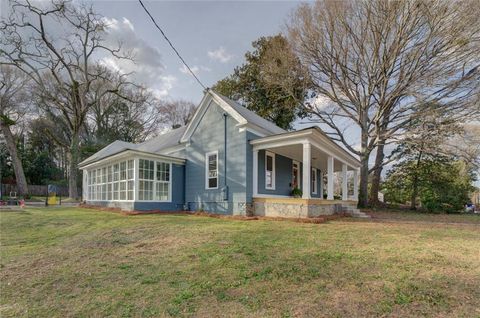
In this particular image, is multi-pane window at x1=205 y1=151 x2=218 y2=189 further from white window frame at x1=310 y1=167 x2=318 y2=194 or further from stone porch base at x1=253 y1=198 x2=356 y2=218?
white window frame at x1=310 y1=167 x2=318 y2=194

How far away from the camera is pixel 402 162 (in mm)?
21922

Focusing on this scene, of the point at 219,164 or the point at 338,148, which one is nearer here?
the point at 219,164

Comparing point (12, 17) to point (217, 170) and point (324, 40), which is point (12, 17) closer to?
point (217, 170)

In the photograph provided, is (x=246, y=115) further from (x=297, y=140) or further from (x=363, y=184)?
(x=363, y=184)

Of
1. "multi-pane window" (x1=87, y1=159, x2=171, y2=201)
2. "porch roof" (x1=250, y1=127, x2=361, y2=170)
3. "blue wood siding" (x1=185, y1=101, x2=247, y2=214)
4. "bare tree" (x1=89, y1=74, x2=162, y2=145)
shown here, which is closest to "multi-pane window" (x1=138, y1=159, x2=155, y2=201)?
"multi-pane window" (x1=87, y1=159, x2=171, y2=201)

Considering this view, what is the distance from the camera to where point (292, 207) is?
35.1 ft

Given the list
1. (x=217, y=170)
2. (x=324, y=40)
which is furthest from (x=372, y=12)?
(x=217, y=170)

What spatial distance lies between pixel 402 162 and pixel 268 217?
1583 cm

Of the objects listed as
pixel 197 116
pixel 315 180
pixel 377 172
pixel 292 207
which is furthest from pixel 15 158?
pixel 377 172

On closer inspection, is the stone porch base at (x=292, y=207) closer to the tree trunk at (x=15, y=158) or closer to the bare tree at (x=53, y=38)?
the bare tree at (x=53, y=38)

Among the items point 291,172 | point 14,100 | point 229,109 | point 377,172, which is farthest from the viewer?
point 14,100

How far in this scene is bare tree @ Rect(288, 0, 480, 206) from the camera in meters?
14.4

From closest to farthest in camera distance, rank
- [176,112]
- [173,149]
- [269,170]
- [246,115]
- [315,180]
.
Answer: [269,170] < [246,115] < [173,149] < [315,180] < [176,112]

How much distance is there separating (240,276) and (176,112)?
1495 inches
